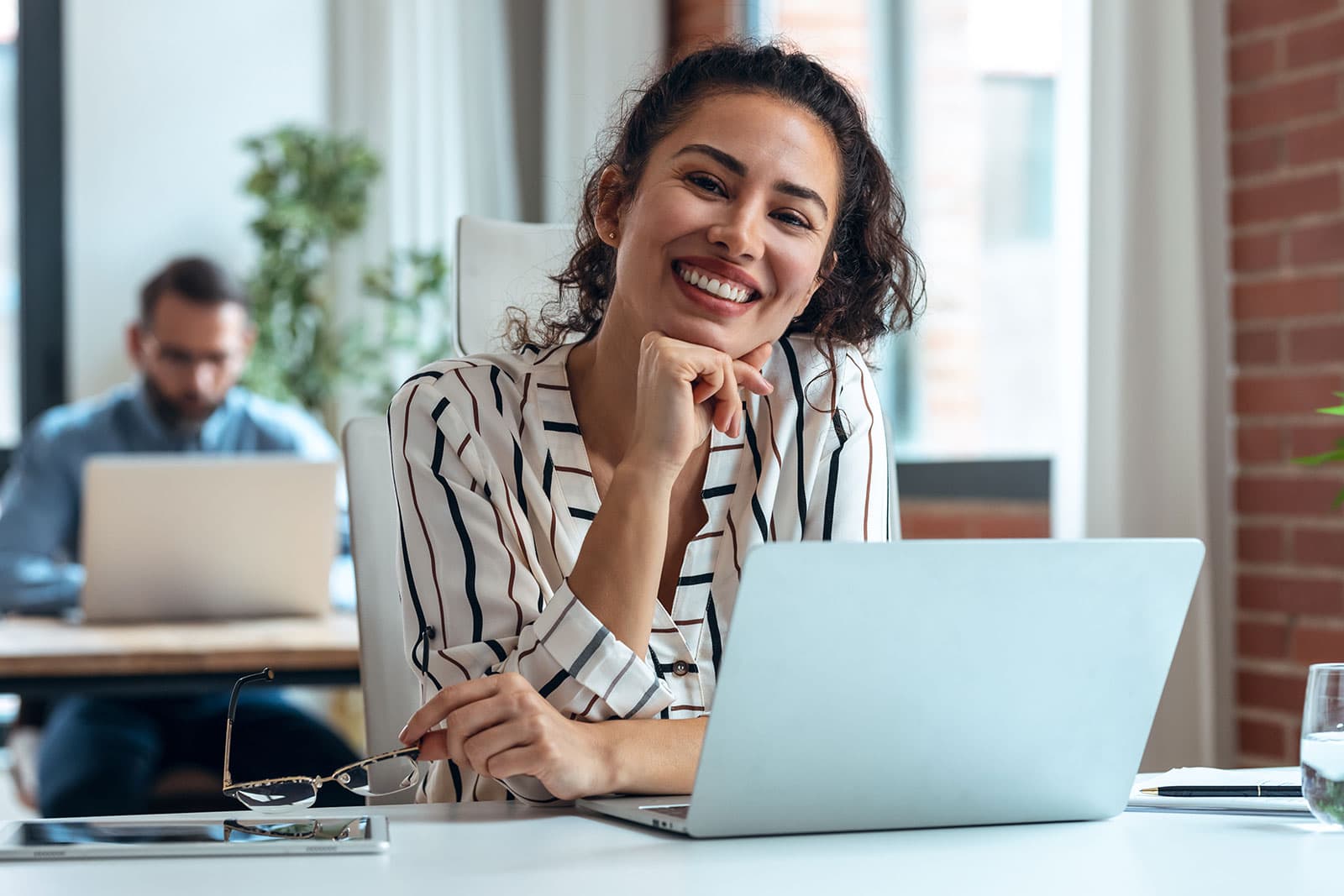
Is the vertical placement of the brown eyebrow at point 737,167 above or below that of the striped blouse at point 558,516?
above

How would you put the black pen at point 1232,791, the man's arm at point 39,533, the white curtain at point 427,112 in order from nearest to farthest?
the black pen at point 1232,791 < the man's arm at point 39,533 < the white curtain at point 427,112

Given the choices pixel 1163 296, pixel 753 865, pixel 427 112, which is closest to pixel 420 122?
pixel 427 112

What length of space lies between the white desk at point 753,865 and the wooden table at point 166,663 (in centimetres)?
133

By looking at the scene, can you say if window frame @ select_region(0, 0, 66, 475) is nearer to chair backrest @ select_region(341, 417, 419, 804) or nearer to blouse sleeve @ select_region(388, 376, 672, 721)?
chair backrest @ select_region(341, 417, 419, 804)

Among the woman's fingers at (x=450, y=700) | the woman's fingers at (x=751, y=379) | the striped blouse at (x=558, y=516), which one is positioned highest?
the woman's fingers at (x=751, y=379)

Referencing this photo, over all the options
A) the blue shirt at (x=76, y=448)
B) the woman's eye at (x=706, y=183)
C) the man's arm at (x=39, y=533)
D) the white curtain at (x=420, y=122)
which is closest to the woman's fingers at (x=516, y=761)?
→ the woman's eye at (x=706, y=183)

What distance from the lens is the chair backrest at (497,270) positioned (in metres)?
1.64

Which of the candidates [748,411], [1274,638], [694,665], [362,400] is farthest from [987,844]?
[362,400]

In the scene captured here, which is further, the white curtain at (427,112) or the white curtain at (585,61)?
the white curtain at (427,112)

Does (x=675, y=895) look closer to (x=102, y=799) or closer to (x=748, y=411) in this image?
(x=748, y=411)

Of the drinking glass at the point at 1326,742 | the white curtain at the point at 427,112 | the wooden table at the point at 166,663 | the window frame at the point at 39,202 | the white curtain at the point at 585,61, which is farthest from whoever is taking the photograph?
the white curtain at the point at 427,112

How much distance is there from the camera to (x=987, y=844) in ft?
3.08

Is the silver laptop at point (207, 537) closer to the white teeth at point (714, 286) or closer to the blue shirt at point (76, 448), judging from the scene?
the blue shirt at point (76, 448)

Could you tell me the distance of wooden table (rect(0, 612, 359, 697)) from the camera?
2236 mm
